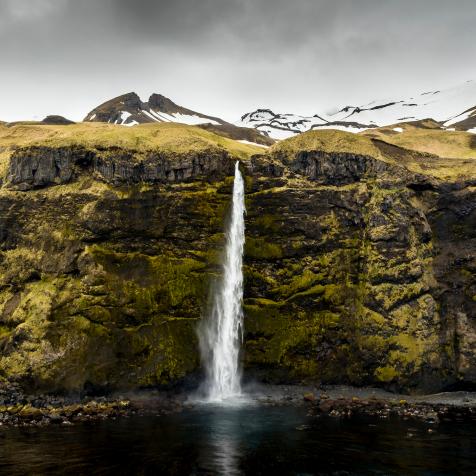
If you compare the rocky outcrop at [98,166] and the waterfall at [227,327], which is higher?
the rocky outcrop at [98,166]

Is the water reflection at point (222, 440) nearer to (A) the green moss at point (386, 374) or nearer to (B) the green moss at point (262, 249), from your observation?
(A) the green moss at point (386, 374)

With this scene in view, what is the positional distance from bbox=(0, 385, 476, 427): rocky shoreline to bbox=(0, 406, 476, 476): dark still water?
2401 millimetres

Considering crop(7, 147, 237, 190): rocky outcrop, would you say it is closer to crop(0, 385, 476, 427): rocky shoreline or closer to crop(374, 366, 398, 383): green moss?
crop(0, 385, 476, 427): rocky shoreline

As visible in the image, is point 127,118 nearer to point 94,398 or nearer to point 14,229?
point 14,229

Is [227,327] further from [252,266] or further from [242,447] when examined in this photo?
[242,447]

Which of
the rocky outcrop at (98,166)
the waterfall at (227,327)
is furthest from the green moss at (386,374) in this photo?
the rocky outcrop at (98,166)

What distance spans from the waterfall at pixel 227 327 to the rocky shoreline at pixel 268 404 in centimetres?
301

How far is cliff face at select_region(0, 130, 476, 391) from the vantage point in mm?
54000

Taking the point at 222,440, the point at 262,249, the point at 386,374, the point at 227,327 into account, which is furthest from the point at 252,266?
the point at 222,440

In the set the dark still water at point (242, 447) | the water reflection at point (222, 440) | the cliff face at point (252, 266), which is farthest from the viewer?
the cliff face at point (252, 266)

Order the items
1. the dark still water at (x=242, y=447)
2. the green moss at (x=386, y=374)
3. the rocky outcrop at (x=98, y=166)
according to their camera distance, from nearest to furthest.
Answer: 1. the dark still water at (x=242, y=447)
2. the green moss at (x=386, y=374)
3. the rocky outcrop at (x=98, y=166)

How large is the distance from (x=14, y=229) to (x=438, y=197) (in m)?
55.0

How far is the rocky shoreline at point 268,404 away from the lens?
43.4 m

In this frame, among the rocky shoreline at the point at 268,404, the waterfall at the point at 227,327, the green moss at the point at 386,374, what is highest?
the waterfall at the point at 227,327
